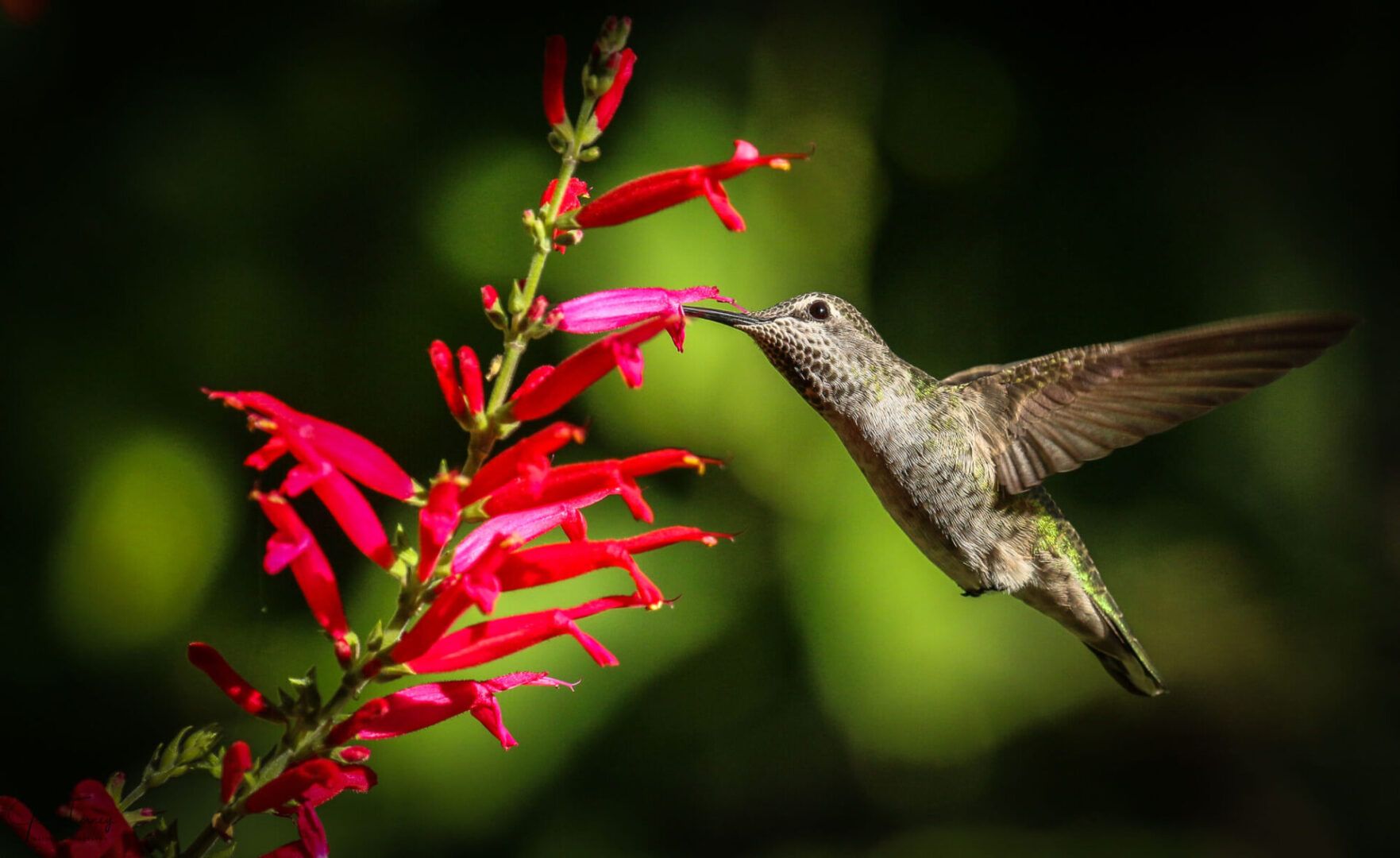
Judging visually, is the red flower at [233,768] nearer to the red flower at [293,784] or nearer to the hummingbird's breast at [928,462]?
the red flower at [293,784]

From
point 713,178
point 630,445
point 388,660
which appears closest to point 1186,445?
point 630,445

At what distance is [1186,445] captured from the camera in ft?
9.50

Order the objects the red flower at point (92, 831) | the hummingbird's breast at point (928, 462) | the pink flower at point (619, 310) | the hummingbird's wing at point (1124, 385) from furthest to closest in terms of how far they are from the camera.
Answer: the hummingbird's breast at point (928, 462) → the hummingbird's wing at point (1124, 385) → the pink flower at point (619, 310) → the red flower at point (92, 831)

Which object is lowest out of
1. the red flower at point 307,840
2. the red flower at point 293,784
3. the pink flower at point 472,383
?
the red flower at point 307,840

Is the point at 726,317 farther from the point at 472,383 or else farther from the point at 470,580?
the point at 470,580

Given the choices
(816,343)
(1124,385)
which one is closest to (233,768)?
(816,343)

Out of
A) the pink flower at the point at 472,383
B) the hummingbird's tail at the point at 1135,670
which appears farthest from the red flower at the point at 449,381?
the hummingbird's tail at the point at 1135,670

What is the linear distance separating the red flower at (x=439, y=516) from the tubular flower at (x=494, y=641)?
3.0 inches

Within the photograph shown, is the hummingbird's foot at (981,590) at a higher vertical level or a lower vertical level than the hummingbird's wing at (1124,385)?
lower

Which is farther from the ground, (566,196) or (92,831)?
(566,196)

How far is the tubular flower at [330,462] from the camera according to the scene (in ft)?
2.80

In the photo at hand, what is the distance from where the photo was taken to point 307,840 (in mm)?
872

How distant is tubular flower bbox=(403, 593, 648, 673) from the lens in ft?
2.92

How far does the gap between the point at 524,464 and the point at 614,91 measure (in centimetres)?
29
